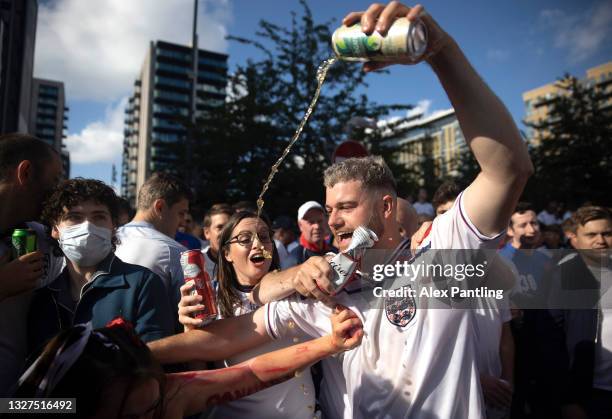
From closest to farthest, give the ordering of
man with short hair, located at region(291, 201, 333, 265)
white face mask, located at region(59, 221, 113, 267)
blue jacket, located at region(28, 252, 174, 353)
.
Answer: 1. blue jacket, located at region(28, 252, 174, 353)
2. white face mask, located at region(59, 221, 113, 267)
3. man with short hair, located at region(291, 201, 333, 265)

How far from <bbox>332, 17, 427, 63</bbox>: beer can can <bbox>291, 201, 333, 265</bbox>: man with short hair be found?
5.20 meters

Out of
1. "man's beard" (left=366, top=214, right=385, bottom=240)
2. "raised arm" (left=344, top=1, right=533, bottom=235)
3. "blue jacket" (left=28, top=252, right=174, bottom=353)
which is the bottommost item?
"blue jacket" (left=28, top=252, right=174, bottom=353)

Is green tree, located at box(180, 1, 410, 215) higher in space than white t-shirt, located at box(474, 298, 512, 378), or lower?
higher

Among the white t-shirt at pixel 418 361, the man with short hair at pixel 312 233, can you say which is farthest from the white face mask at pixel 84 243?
the man with short hair at pixel 312 233

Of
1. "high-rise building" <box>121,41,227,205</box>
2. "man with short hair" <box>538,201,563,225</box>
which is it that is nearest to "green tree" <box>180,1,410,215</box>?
"man with short hair" <box>538,201,563,225</box>

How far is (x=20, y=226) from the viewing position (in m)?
2.75

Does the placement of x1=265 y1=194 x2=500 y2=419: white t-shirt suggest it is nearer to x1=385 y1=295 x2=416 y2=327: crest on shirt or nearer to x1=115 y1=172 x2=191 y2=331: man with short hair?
x1=385 y1=295 x2=416 y2=327: crest on shirt

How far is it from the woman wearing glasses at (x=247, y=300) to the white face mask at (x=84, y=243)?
34.4 inches

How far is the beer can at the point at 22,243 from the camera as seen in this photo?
2244 mm

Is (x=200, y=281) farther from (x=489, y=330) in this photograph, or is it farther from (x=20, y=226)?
(x=489, y=330)

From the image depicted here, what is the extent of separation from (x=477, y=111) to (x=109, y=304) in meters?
2.39

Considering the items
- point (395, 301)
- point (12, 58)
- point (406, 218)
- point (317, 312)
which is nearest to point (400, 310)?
point (395, 301)

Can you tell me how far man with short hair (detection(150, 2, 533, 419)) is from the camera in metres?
1.64

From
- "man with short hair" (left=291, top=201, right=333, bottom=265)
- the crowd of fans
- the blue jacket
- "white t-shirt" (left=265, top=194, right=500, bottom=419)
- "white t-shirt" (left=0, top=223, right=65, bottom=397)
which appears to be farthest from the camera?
"man with short hair" (left=291, top=201, right=333, bottom=265)
